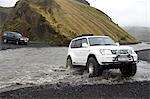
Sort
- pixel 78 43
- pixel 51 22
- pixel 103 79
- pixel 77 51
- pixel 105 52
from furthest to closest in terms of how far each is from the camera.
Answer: pixel 51 22 → pixel 78 43 → pixel 77 51 → pixel 105 52 → pixel 103 79

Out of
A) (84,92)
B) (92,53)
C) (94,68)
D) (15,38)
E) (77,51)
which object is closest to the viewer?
(84,92)

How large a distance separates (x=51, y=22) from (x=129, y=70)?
4557 centimetres

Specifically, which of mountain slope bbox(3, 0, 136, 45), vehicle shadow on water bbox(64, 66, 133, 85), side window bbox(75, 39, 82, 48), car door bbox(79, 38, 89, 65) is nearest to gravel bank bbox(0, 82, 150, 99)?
vehicle shadow on water bbox(64, 66, 133, 85)

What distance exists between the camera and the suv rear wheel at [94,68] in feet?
45.9

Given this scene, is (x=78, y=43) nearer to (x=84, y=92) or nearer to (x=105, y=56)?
(x=105, y=56)

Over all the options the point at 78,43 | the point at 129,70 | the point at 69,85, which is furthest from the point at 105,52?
the point at 78,43

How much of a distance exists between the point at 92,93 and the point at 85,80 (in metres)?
2.83

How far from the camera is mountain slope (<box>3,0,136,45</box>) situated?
56.7 meters

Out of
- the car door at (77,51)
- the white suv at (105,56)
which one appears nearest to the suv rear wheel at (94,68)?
the white suv at (105,56)

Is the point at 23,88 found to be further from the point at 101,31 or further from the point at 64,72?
the point at 101,31

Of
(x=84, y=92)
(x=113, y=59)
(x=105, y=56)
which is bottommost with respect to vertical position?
(x=84, y=92)

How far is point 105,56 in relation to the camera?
13.9 meters

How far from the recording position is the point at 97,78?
1394 centimetres

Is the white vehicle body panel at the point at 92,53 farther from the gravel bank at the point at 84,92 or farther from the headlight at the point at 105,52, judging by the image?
the gravel bank at the point at 84,92
